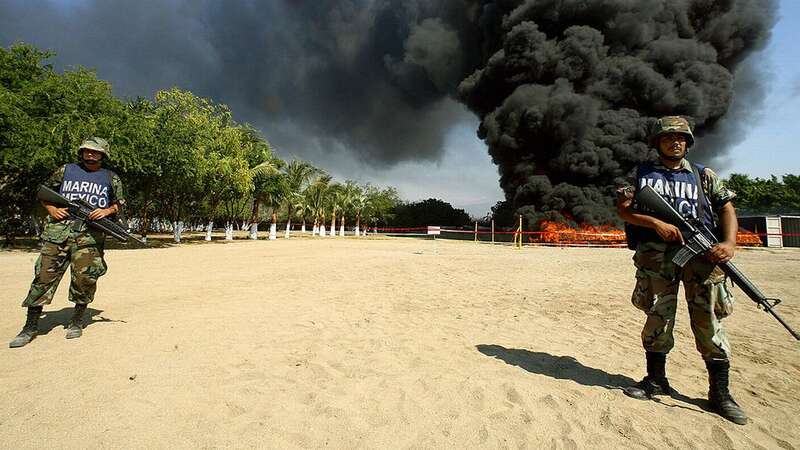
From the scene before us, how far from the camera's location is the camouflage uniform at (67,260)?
12.7 feet

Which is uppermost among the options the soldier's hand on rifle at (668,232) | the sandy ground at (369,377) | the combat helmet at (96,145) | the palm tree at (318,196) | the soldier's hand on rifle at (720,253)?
the palm tree at (318,196)

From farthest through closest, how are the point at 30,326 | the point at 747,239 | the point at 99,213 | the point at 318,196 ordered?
the point at 318,196
the point at 747,239
the point at 99,213
the point at 30,326

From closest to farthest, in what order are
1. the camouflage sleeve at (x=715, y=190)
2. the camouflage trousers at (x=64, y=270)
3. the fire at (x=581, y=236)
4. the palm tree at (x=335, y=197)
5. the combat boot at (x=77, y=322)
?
the camouflage sleeve at (x=715, y=190) < the camouflage trousers at (x=64, y=270) < the combat boot at (x=77, y=322) < the fire at (x=581, y=236) < the palm tree at (x=335, y=197)

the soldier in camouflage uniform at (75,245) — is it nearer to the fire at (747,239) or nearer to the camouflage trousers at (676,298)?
the camouflage trousers at (676,298)

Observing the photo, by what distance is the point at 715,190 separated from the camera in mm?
2883

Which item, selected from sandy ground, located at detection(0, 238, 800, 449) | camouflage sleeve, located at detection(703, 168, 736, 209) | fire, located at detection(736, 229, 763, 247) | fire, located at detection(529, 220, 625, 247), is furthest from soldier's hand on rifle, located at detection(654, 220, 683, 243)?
fire, located at detection(736, 229, 763, 247)

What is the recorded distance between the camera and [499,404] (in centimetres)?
269

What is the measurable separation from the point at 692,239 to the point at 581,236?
2684cm

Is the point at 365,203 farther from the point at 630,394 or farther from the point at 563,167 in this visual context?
the point at 630,394

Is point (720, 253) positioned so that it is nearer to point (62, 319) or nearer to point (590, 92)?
point (62, 319)

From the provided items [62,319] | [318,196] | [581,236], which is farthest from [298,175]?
[62,319]

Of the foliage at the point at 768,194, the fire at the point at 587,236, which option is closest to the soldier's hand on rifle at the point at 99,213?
the fire at the point at 587,236

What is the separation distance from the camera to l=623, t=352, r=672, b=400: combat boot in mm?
2840

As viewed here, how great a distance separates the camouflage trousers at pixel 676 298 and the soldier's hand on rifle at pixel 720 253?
0.19 feet
